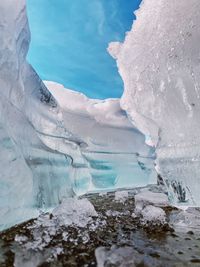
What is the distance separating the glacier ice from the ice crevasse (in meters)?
0.02

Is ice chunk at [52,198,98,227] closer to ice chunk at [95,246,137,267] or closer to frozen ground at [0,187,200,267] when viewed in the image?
frozen ground at [0,187,200,267]

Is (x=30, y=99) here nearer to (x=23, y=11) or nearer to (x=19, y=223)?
(x=23, y=11)

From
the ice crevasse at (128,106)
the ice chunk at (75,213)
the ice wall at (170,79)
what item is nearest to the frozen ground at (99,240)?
the ice chunk at (75,213)

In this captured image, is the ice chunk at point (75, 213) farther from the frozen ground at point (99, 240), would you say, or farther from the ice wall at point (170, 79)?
the ice wall at point (170, 79)

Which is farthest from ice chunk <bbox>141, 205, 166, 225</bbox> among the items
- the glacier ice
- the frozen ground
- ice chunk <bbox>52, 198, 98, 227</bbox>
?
the glacier ice

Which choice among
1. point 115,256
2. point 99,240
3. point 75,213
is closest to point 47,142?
point 75,213

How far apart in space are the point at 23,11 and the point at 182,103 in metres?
2.61

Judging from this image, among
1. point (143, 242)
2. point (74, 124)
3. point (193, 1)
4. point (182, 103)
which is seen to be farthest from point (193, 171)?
point (74, 124)

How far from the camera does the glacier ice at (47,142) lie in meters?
4.08

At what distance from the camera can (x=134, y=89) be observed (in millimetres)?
5660

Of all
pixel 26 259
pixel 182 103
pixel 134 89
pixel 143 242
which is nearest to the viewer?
pixel 26 259

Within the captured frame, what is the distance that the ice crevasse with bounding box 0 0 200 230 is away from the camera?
13.7 ft

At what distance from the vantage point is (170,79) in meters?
4.96

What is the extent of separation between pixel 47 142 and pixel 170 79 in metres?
2.87
